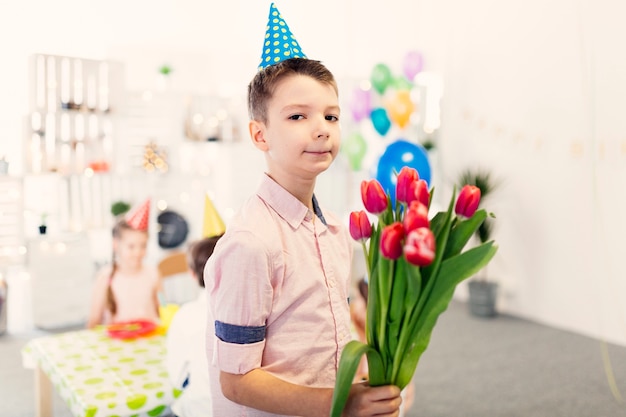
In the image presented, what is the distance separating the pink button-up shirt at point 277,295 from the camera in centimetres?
97

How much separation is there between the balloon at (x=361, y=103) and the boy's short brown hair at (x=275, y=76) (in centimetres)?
449

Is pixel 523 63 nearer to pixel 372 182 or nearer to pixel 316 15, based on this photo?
pixel 316 15

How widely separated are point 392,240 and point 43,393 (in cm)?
207

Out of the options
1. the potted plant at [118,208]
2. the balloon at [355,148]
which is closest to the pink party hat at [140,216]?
the potted plant at [118,208]

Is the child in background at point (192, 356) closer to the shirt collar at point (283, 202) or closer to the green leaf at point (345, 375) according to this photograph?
the shirt collar at point (283, 202)

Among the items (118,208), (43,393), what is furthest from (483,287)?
(43,393)

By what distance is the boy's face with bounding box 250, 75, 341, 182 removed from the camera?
1012mm

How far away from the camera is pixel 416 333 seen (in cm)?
91

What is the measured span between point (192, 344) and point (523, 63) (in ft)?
12.7

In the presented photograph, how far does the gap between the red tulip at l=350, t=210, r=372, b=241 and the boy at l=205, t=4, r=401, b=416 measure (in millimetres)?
112

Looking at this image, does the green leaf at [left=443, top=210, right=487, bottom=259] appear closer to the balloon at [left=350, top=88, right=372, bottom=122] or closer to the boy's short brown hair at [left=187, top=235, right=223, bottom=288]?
the boy's short brown hair at [left=187, top=235, right=223, bottom=288]

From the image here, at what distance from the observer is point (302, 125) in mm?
1017

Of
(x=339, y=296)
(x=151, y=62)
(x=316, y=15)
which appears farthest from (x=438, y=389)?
(x=151, y=62)

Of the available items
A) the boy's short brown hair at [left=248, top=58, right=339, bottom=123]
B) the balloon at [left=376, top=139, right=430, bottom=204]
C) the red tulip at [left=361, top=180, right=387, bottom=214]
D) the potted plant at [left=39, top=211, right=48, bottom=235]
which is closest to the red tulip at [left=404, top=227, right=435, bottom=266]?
the red tulip at [left=361, top=180, right=387, bottom=214]
